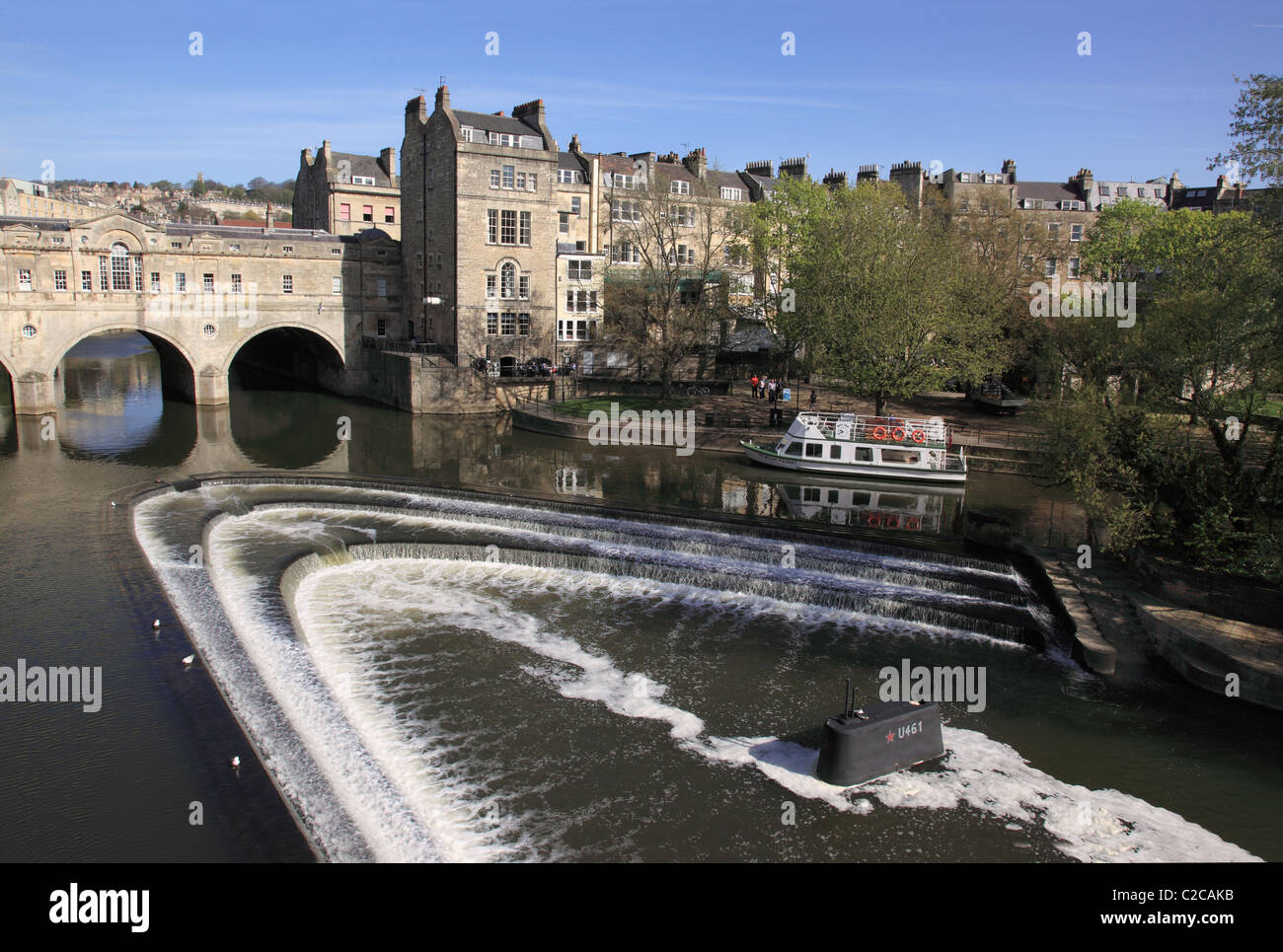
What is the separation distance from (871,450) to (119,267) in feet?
126

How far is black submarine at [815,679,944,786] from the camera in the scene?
13.2 m

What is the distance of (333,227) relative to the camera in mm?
65000

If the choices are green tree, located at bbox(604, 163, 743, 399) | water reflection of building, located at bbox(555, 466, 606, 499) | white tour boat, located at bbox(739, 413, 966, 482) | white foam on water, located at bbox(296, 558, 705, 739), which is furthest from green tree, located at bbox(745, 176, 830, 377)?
white foam on water, located at bbox(296, 558, 705, 739)

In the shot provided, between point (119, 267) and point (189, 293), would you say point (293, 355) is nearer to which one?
point (189, 293)

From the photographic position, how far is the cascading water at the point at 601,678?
483 inches

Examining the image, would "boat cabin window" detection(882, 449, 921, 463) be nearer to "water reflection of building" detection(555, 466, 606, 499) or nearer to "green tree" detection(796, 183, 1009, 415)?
"green tree" detection(796, 183, 1009, 415)

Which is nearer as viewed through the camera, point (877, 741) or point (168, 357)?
point (877, 741)

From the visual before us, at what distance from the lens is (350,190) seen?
6506 cm

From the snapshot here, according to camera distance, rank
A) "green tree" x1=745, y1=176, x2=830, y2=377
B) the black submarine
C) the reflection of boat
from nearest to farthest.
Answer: the black submarine
the reflection of boat
"green tree" x1=745, y1=176, x2=830, y2=377

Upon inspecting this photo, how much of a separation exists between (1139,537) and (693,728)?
11.9m

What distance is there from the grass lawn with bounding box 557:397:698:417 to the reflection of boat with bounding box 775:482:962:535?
13186mm

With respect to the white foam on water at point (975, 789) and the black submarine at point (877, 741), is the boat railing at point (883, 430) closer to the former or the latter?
the white foam on water at point (975, 789)

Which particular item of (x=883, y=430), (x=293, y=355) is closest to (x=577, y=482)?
(x=883, y=430)
